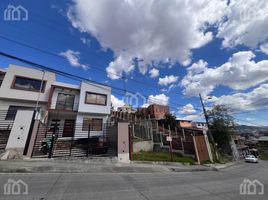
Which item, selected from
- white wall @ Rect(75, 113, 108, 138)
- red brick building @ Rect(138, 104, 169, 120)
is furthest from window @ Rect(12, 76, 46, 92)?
red brick building @ Rect(138, 104, 169, 120)

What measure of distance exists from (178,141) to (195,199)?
13525 mm

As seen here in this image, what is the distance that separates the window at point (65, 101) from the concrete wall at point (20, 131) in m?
9.29

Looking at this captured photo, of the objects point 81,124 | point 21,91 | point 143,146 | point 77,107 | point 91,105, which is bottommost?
point 143,146

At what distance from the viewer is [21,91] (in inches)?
641

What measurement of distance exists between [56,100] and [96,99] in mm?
4943

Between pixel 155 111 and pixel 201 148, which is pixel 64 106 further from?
pixel 155 111

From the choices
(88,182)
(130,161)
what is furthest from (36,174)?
(130,161)

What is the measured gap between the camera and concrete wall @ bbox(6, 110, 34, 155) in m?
8.41

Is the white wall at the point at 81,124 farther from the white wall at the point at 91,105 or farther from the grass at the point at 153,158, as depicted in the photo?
the grass at the point at 153,158

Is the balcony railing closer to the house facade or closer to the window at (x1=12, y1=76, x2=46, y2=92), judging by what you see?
the house facade

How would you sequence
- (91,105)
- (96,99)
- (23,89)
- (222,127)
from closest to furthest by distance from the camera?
(23,89)
(91,105)
(96,99)
(222,127)

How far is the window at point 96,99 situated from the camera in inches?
763

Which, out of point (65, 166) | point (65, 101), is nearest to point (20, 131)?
point (65, 166)

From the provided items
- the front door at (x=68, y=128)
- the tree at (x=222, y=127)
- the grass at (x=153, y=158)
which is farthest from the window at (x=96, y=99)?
the tree at (x=222, y=127)
